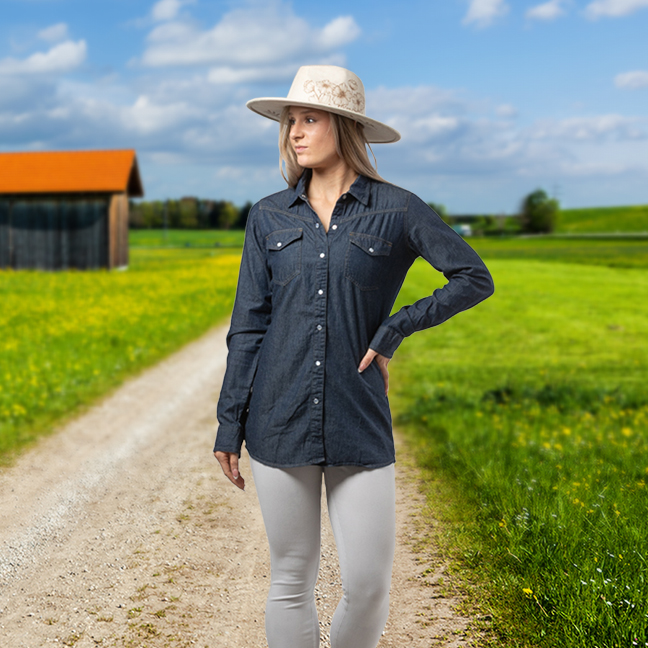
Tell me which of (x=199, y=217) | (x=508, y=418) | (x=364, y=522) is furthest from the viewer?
(x=199, y=217)

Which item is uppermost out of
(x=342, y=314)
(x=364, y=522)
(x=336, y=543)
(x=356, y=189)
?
(x=356, y=189)

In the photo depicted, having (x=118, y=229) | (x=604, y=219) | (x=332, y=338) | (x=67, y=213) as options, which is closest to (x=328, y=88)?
(x=332, y=338)

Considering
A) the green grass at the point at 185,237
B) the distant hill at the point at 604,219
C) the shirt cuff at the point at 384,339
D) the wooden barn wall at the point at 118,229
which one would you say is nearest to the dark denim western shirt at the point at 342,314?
the shirt cuff at the point at 384,339

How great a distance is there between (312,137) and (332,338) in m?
0.74

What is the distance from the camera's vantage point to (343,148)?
8.52 feet

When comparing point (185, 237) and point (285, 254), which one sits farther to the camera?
point (185, 237)

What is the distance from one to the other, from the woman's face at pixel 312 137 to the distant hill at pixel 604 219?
13602 cm

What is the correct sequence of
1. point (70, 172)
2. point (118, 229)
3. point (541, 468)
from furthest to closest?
point (70, 172)
point (118, 229)
point (541, 468)

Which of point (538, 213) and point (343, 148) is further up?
point (538, 213)

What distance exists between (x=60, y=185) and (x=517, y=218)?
96590 millimetres

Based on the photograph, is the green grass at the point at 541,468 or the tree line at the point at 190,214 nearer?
the green grass at the point at 541,468

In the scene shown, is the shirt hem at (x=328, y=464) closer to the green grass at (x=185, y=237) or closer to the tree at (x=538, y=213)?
the green grass at (x=185, y=237)

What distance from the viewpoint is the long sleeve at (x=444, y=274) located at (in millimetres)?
2500

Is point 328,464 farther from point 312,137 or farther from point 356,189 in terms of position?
point 312,137
